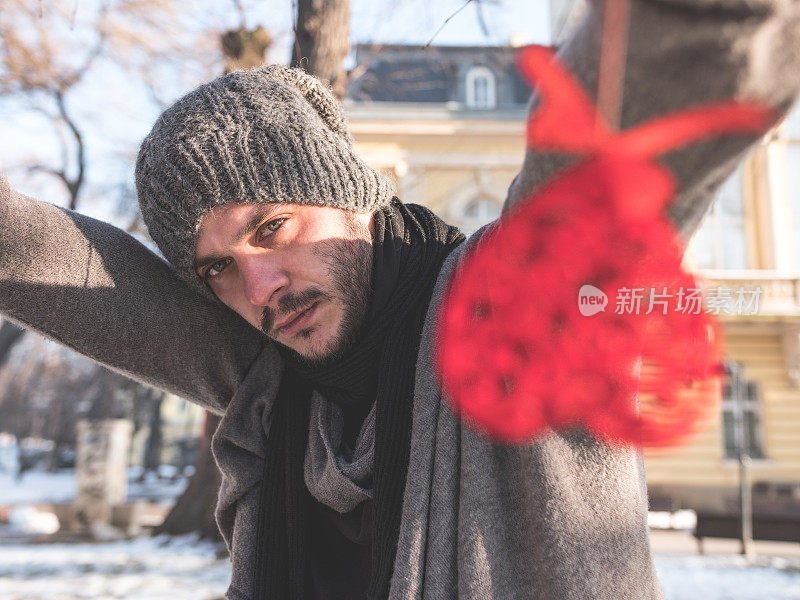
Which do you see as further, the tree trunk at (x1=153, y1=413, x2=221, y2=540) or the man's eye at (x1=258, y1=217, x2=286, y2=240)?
the tree trunk at (x1=153, y1=413, x2=221, y2=540)

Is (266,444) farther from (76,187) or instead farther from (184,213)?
(76,187)

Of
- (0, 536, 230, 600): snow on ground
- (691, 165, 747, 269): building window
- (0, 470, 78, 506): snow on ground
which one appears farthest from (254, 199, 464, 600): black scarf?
(0, 470, 78, 506): snow on ground

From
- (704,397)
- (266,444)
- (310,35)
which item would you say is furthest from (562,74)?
(310,35)

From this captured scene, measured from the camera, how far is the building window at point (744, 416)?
12.8 m

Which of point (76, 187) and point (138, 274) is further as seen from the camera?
point (76, 187)

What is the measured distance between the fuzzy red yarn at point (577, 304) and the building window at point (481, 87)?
1375 cm

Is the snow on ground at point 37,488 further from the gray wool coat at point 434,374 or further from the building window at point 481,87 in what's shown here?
the gray wool coat at point 434,374

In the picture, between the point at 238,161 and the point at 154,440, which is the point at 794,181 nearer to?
the point at 238,161

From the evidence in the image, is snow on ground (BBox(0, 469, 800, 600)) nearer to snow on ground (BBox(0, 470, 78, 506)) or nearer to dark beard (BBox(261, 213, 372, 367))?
dark beard (BBox(261, 213, 372, 367))

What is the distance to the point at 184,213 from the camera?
1577 millimetres

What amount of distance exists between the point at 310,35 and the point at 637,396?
2.96 metres

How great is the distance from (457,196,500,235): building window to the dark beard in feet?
→ 34.2

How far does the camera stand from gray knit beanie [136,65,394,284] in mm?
1544

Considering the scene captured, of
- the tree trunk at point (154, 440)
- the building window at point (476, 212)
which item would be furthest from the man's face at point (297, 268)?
the tree trunk at point (154, 440)
